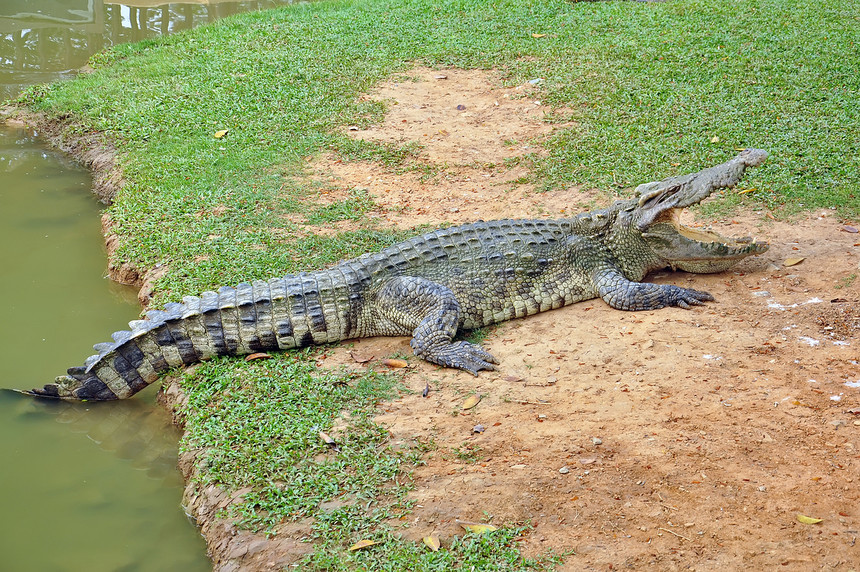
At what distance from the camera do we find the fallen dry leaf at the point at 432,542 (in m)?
3.81

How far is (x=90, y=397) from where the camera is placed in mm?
5520

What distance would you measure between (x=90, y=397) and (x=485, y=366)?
2787 mm

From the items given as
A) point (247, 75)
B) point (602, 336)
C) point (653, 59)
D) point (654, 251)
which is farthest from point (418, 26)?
point (602, 336)

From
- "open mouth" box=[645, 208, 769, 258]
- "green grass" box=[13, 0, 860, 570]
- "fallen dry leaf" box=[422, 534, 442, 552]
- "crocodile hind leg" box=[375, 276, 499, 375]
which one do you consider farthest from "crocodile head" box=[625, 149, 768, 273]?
"fallen dry leaf" box=[422, 534, 442, 552]

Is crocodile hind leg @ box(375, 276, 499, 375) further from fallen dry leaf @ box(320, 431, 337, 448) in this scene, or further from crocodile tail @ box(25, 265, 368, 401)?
fallen dry leaf @ box(320, 431, 337, 448)

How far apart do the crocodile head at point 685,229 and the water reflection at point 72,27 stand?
10.2 meters

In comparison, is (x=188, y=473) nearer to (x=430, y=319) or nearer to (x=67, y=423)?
(x=67, y=423)

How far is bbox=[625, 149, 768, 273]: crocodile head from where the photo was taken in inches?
234

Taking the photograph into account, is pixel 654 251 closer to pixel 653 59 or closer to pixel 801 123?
pixel 801 123

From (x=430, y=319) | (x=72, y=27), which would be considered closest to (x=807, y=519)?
(x=430, y=319)

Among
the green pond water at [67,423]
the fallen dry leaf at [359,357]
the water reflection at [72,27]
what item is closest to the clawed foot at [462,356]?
the fallen dry leaf at [359,357]

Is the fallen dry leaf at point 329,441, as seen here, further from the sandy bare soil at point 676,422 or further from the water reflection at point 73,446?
the water reflection at point 73,446

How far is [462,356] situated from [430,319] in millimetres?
381

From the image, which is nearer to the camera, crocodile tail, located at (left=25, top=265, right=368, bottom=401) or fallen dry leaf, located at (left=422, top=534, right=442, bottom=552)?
fallen dry leaf, located at (left=422, top=534, right=442, bottom=552)
